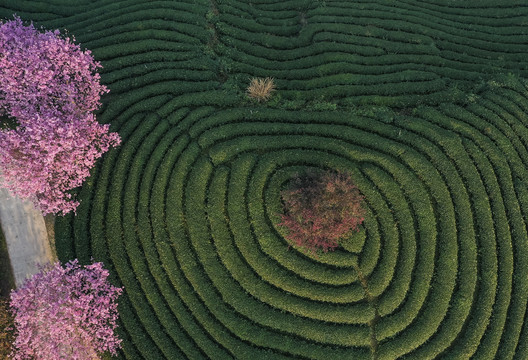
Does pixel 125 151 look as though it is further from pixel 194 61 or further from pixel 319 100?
pixel 319 100

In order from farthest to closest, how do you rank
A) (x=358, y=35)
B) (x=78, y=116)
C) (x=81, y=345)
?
1. (x=358, y=35)
2. (x=78, y=116)
3. (x=81, y=345)

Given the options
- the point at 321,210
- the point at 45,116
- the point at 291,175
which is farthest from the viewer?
the point at 291,175

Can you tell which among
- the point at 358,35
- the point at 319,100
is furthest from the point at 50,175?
the point at 358,35

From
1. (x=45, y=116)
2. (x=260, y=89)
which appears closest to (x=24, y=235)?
(x=45, y=116)

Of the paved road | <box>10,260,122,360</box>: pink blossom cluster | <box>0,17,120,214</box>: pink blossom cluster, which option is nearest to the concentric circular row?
the paved road

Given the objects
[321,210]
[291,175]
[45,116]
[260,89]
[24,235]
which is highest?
[260,89]

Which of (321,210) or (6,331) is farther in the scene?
(321,210)

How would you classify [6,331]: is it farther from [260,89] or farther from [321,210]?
Answer: [260,89]
